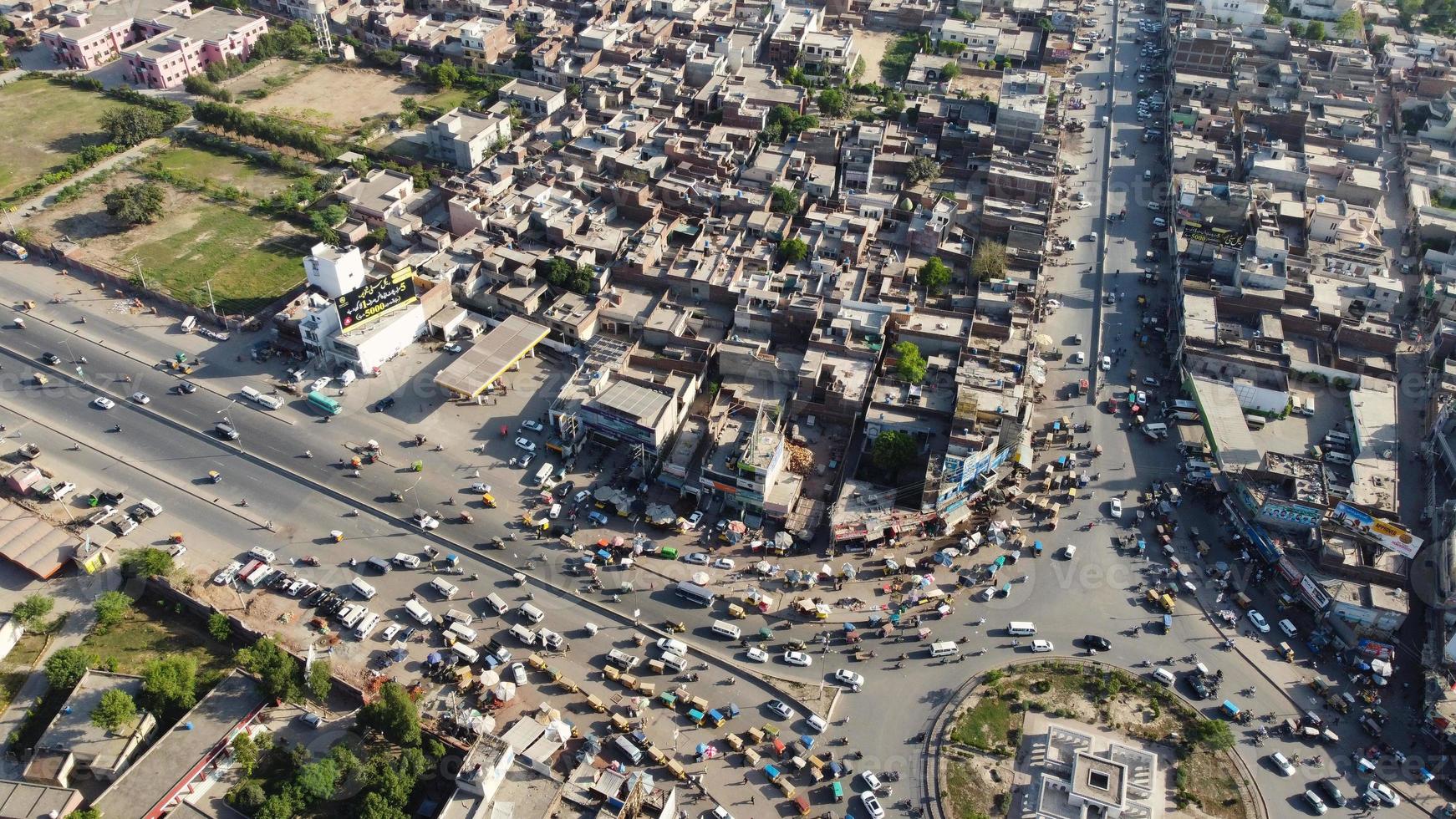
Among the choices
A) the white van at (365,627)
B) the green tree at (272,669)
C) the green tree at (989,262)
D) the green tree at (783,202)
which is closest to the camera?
the green tree at (272,669)

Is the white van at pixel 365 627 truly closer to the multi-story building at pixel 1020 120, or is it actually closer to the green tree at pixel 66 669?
the green tree at pixel 66 669

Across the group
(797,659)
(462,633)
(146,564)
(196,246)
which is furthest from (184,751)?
(196,246)

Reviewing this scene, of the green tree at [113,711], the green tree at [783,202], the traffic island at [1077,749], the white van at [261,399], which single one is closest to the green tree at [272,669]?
the green tree at [113,711]

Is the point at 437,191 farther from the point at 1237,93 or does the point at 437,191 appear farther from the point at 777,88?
the point at 1237,93

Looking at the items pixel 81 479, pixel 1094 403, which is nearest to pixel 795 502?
pixel 1094 403

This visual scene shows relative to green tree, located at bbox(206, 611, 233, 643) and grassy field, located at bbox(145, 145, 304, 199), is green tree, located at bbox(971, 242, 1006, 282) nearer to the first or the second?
green tree, located at bbox(206, 611, 233, 643)

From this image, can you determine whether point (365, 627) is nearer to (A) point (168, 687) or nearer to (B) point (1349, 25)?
(A) point (168, 687)
